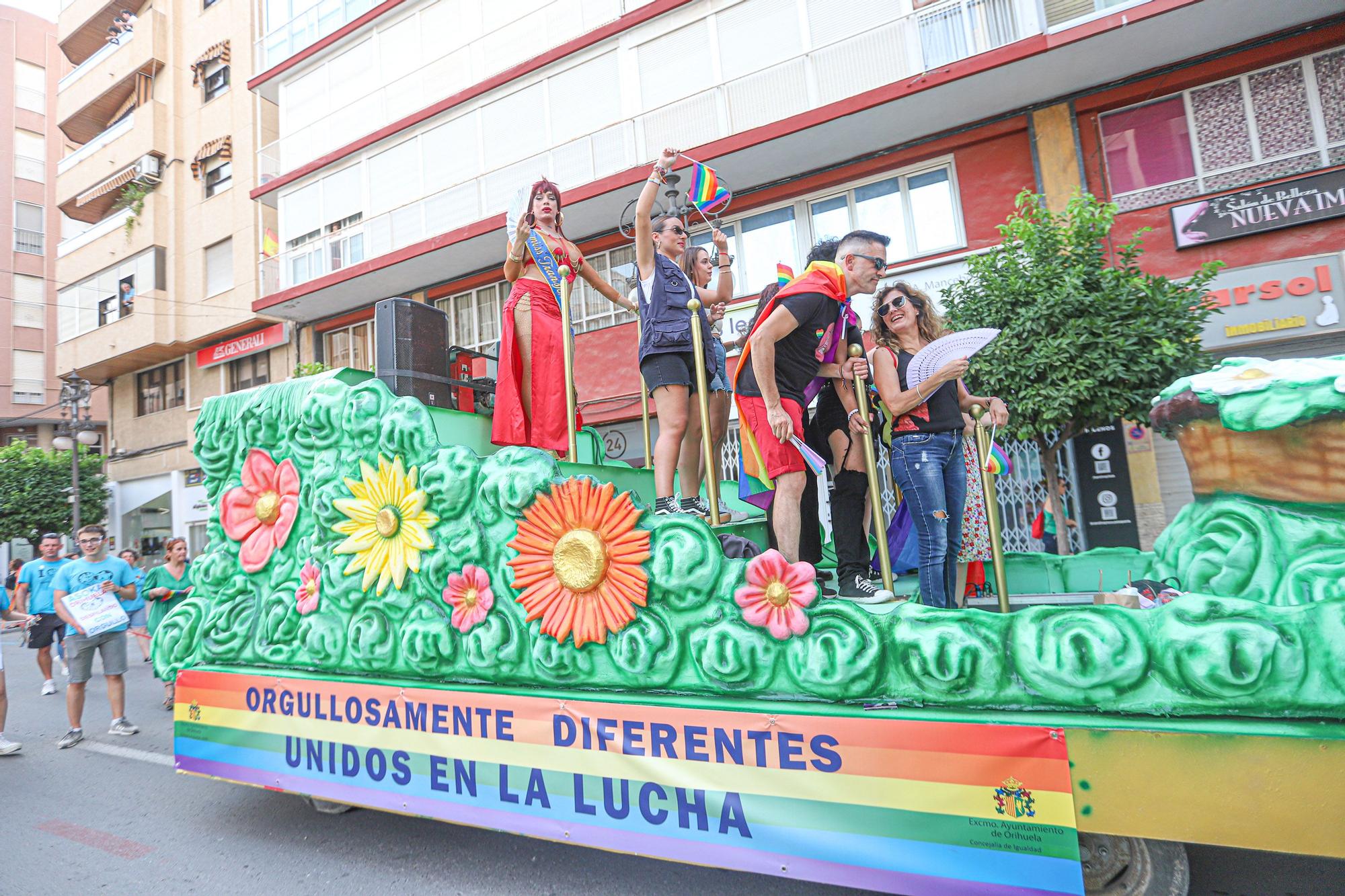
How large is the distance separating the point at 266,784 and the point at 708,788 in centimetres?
240

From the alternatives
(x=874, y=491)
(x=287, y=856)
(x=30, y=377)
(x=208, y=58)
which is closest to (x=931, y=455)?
(x=874, y=491)

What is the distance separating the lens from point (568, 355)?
154 inches

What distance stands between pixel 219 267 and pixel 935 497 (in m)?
22.4

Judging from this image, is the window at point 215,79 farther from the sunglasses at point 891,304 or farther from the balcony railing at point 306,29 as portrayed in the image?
the sunglasses at point 891,304

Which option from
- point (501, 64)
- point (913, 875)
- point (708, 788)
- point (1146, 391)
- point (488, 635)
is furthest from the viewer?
point (501, 64)

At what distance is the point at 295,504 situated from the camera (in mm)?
3885

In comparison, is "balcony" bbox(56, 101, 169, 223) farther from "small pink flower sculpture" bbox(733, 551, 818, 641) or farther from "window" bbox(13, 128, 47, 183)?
"small pink flower sculpture" bbox(733, 551, 818, 641)

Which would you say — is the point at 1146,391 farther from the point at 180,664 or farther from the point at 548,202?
the point at 180,664

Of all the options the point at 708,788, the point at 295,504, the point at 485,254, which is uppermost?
the point at 485,254

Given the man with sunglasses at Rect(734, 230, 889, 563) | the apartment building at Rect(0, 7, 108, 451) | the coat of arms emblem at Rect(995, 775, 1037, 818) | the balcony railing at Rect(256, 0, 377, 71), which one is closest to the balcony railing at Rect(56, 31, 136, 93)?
the apartment building at Rect(0, 7, 108, 451)

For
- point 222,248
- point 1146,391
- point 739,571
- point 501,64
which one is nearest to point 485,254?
point 501,64

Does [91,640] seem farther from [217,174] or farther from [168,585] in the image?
[217,174]

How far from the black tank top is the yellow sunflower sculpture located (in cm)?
203

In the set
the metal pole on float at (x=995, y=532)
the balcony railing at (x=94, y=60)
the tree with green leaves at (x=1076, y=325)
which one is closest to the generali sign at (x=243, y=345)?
the balcony railing at (x=94, y=60)
